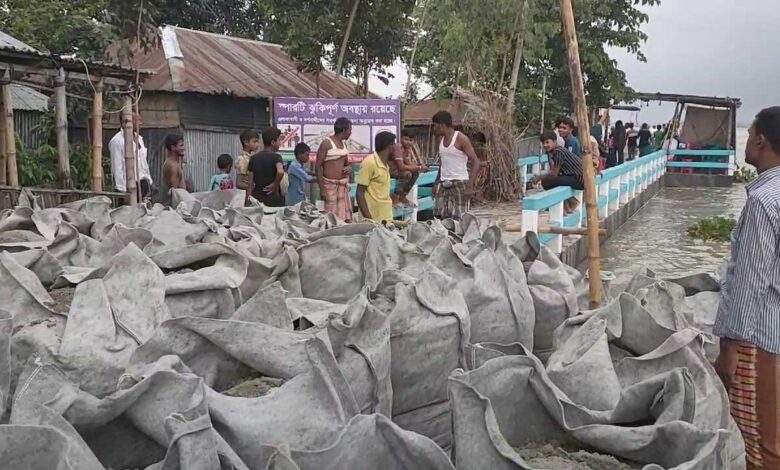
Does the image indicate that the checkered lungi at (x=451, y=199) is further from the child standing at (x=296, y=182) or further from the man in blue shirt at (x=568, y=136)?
the man in blue shirt at (x=568, y=136)

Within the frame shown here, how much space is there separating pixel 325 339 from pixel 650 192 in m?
16.6

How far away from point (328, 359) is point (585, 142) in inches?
73.1

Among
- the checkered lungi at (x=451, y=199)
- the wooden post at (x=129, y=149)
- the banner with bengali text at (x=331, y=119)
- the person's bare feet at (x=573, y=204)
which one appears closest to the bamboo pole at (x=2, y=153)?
the wooden post at (x=129, y=149)

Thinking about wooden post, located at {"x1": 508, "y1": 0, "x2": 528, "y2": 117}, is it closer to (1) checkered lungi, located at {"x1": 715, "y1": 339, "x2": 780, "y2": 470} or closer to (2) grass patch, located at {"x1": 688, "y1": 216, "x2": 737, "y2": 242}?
(2) grass patch, located at {"x1": 688, "y1": 216, "x2": 737, "y2": 242}

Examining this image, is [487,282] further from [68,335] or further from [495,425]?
[68,335]

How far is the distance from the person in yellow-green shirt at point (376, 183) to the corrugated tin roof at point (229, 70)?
6845 mm

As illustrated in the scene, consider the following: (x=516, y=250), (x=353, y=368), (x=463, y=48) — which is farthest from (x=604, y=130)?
(x=353, y=368)

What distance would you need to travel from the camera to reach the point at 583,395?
85.4 inches

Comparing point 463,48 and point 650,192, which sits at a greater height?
point 463,48

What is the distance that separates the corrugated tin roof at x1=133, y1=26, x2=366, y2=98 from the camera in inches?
550

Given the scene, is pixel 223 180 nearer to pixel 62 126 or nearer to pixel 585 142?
pixel 62 126

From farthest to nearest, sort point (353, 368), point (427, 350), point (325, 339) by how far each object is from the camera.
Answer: point (427, 350), point (353, 368), point (325, 339)

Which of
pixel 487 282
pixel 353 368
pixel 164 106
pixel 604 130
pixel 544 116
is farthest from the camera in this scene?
pixel 604 130

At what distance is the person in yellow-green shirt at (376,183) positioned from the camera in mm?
6906
